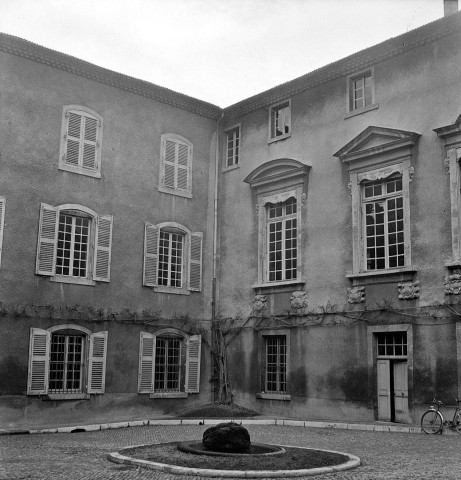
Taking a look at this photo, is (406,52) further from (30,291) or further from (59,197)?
(30,291)

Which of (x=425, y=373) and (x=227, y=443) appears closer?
(x=227, y=443)

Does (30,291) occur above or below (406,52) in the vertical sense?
below

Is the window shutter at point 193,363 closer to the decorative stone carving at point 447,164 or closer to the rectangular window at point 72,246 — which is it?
the rectangular window at point 72,246

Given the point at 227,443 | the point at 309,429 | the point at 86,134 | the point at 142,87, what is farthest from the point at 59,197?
the point at 227,443

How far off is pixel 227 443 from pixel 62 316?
8943mm

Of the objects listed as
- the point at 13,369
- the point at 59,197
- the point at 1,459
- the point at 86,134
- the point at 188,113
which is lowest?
the point at 1,459

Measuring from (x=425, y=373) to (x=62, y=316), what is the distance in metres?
9.28

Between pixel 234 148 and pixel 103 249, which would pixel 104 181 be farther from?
pixel 234 148

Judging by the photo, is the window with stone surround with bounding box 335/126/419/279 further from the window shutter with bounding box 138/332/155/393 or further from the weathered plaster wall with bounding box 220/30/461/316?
the window shutter with bounding box 138/332/155/393

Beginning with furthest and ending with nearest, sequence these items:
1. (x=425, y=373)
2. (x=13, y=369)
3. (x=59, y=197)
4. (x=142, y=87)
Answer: (x=142, y=87), (x=59, y=197), (x=13, y=369), (x=425, y=373)

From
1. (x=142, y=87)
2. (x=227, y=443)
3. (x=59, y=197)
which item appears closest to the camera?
(x=227, y=443)

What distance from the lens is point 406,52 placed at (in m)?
17.9

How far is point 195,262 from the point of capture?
2147 centimetres

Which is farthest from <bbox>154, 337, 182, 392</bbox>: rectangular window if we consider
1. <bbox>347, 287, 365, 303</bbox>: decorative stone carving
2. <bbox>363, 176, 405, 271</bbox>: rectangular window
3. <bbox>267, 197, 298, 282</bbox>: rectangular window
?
<bbox>363, 176, 405, 271</bbox>: rectangular window
